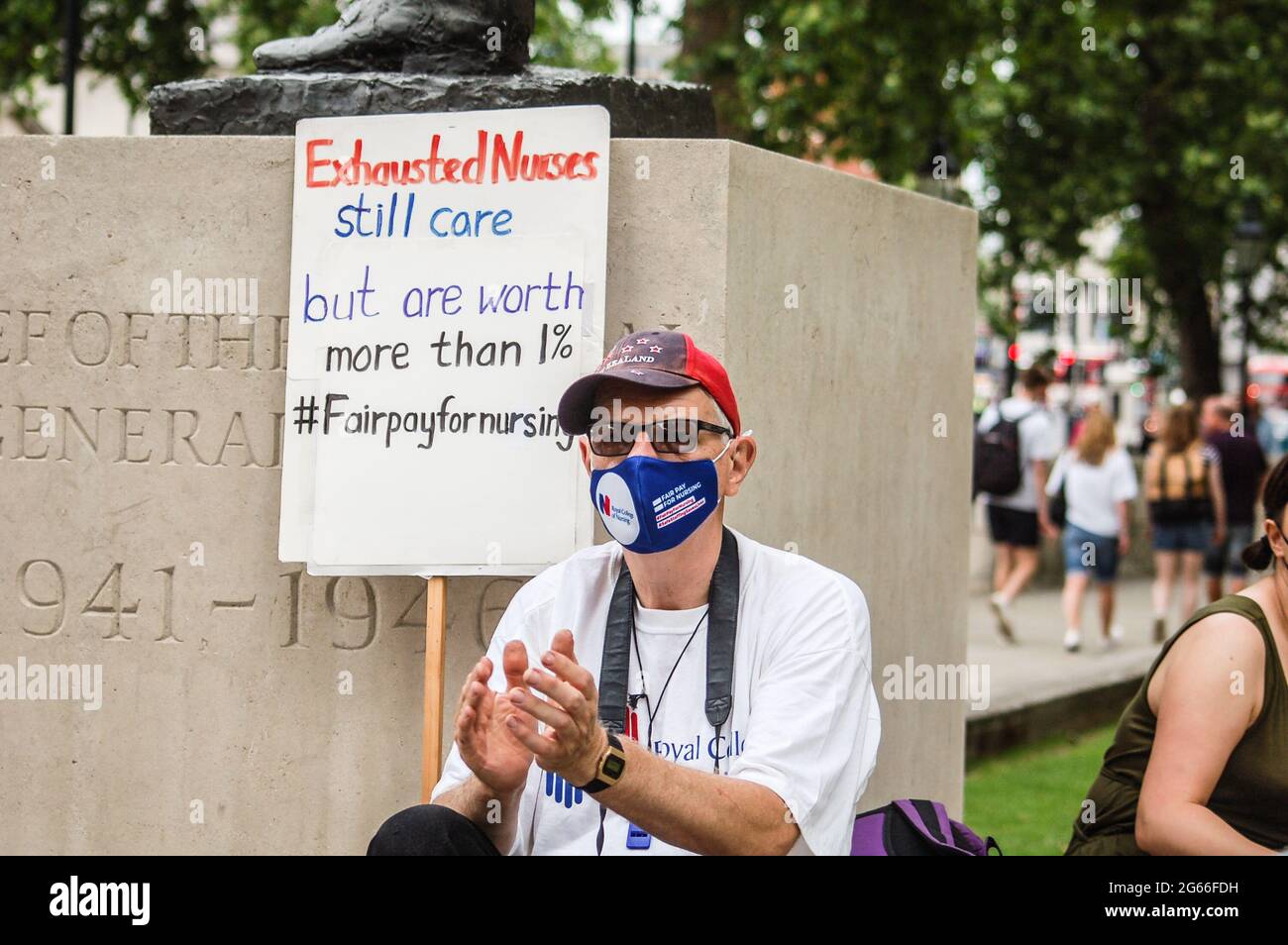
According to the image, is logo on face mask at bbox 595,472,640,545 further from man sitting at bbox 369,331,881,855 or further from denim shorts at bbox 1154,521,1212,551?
denim shorts at bbox 1154,521,1212,551

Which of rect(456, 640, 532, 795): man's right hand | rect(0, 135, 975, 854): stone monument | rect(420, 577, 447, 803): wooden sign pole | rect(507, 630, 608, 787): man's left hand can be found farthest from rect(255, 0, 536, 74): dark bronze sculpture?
rect(507, 630, 608, 787): man's left hand

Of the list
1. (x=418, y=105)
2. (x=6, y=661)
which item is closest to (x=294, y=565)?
(x=6, y=661)

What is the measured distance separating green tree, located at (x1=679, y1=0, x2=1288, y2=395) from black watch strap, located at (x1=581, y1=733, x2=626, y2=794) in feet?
35.4

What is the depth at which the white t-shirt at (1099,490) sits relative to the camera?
1050 cm

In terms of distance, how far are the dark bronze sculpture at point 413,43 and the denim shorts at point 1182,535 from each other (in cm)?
769

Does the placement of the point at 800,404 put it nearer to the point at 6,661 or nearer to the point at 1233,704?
the point at 1233,704

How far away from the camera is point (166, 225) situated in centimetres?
423

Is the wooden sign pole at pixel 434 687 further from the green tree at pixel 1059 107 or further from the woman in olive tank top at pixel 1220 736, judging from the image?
the green tree at pixel 1059 107

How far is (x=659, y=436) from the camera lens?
2.94m

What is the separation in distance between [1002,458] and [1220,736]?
803 centimetres

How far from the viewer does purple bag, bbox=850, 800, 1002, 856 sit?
288cm

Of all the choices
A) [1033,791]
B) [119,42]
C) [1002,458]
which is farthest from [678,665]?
Answer: [119,42]

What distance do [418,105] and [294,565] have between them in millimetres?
1354

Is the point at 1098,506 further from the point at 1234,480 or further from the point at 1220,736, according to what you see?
the point at 1220,736
